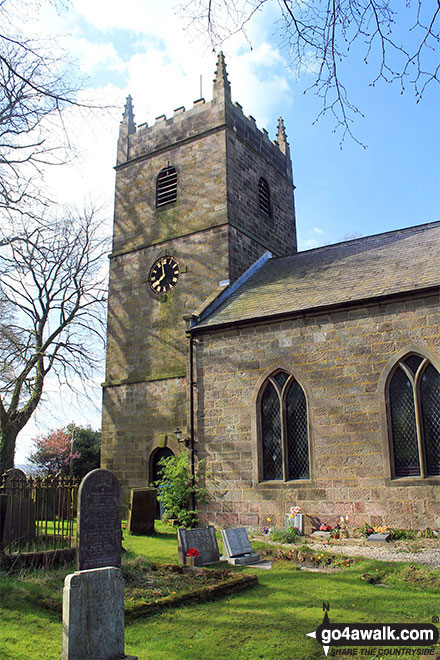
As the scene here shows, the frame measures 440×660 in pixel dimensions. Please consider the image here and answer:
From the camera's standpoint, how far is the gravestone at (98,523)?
7805 millimetres

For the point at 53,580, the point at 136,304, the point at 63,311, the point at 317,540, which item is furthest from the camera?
the point at 63,311

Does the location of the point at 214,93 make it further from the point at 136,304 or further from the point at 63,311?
the point at 63,311

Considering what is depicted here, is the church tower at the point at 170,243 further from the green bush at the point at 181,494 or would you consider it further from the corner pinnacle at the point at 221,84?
the green bush at the point at 181,494

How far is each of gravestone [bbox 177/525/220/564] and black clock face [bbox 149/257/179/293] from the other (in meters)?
11.2

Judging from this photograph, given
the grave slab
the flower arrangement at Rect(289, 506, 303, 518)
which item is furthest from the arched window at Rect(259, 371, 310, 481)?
the grave slab

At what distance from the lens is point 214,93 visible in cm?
2092

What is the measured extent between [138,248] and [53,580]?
14860mm

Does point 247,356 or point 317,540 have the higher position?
point 247,356

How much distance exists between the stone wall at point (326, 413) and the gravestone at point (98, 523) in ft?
18.6

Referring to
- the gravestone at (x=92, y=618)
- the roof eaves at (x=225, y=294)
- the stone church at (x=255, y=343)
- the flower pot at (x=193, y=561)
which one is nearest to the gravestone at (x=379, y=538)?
the stone church at (x=255, y=343)

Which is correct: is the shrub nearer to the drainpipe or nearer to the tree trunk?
the drainpipe

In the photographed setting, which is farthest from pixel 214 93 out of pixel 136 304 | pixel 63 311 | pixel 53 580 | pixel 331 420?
pixel 53 580

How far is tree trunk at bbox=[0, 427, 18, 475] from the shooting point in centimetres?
2064

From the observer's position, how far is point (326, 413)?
41.7 ft
